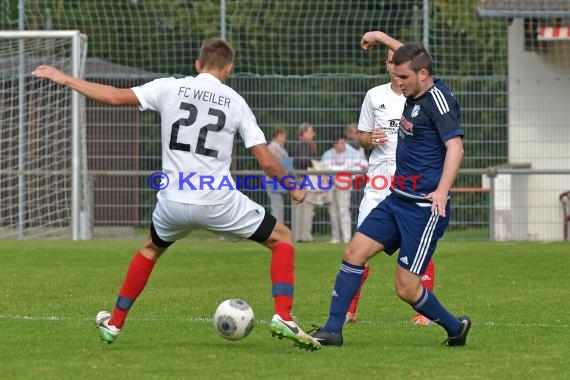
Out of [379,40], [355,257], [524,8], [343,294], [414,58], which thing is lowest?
[343,294]

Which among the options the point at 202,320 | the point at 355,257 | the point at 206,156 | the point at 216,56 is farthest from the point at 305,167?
the point at 206,156

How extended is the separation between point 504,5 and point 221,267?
8368 millimetres

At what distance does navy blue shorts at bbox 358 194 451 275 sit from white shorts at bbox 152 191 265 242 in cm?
80

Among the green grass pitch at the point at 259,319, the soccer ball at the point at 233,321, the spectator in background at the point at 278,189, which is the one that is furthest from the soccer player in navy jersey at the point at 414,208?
the spectator in background at the point at 278,189

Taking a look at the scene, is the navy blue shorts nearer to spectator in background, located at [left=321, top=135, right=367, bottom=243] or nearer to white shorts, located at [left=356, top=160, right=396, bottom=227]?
white shorts, located at [left=356, top=160, right=396, bottom=227]

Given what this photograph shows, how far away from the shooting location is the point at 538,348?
853 cm

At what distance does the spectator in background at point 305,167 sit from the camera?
66.7 feet

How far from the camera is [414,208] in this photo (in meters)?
8.50

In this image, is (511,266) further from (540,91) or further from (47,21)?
(47,21)

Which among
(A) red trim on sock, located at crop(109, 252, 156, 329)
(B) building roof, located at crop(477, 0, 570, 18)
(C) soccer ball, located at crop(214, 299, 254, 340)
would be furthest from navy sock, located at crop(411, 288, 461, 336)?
(B) building roof, located at crop(477, 0, 570, 18)

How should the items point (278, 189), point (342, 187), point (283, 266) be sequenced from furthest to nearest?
point (342, 187) < point (278, 189) < point (283, 266)

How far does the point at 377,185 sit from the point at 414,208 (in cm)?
198

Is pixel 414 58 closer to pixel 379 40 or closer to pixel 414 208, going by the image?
pixel 414 208

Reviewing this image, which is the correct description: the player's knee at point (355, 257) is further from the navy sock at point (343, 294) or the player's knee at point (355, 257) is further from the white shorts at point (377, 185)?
the white shorts at point (377, 185)
